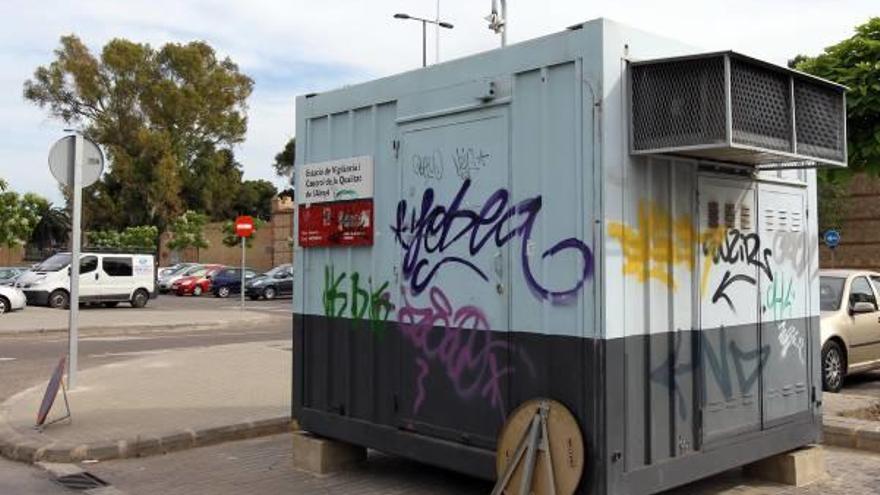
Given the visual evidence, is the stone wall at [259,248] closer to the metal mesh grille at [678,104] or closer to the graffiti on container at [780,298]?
the graffiti on container at [780,298]

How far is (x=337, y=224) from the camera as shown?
6633 millimetres

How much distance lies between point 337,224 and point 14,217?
1869 inches

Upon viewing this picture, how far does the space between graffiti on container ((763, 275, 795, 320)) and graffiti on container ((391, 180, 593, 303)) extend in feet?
6.24

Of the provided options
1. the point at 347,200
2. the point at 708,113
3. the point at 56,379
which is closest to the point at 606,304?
the point at 708,113

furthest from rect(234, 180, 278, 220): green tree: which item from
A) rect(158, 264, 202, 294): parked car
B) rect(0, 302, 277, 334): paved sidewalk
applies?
rect(0, 302, 277, 334): paved sidewalk

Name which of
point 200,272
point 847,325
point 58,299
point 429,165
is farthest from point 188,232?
point 429,165

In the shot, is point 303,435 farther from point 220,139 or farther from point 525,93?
point 220,139

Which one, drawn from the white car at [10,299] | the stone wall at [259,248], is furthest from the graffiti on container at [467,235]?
the stone wall at [259,248]

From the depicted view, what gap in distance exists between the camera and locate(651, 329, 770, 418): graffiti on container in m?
5.25

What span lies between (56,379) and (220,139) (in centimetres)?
6095

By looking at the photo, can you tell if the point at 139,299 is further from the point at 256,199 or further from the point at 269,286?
the point at 256,199

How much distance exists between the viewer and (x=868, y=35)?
8.13 m

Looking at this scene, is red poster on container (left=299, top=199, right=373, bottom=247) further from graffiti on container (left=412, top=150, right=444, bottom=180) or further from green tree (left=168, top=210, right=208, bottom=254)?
green tree (left=168, top=210, right=208, bottom=254)

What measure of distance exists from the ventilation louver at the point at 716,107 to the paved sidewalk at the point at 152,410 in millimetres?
5095
